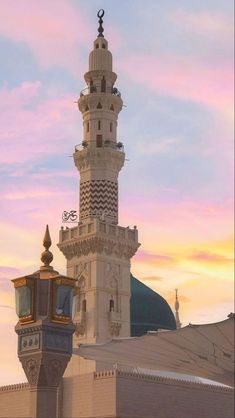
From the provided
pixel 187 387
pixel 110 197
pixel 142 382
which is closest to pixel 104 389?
pixel 142 382

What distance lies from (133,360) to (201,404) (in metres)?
4.14

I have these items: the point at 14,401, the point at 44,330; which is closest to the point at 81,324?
the point at 14,401

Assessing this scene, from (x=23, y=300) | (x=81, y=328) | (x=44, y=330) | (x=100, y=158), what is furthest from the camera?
(x=100, y=158)

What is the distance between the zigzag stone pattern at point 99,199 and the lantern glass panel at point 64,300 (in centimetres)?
2962

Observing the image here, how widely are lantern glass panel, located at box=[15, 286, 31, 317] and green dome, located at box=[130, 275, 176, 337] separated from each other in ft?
118

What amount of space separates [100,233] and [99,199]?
8.13ft

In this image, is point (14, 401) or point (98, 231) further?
point (98, 231)

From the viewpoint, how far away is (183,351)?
31531 mm

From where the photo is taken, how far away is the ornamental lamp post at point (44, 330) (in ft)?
51.4

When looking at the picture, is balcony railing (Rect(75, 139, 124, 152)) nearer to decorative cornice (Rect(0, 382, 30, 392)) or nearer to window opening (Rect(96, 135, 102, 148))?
window opening (Rect(96, 135, 102, 148))

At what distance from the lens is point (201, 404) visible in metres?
35.2

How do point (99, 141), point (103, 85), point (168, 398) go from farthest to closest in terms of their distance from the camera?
point (103, 85)
point (99, 141)
point (168, 398)

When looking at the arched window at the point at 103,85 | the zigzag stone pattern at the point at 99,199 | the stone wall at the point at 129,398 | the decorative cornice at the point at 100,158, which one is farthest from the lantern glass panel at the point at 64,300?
the arched window at the point at 103,85

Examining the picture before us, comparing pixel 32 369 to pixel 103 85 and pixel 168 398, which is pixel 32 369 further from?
pixel 103 85
